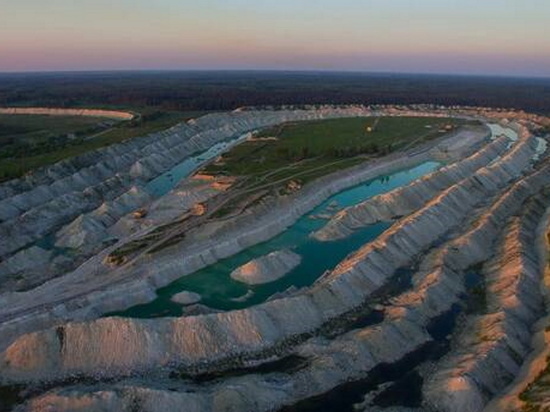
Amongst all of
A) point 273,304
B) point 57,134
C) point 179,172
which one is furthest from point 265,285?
point 57,134

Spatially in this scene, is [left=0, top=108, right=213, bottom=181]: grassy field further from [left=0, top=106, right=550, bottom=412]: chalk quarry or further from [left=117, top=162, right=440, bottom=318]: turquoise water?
[left=117, top=162, right=440, bottom=318]: turquoise water

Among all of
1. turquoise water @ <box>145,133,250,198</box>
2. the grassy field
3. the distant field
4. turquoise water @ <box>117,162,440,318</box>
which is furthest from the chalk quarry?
the distant field

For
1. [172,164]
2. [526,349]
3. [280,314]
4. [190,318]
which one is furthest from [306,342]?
[172,164]

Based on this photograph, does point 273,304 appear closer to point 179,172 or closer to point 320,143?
point 179,172

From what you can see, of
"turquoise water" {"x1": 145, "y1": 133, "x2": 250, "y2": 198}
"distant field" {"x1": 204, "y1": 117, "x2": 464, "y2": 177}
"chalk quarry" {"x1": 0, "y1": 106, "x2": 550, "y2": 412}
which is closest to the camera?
"chalk quarry" {"x1": 0, "y1": 106, "x2": 550, "y2": 412}

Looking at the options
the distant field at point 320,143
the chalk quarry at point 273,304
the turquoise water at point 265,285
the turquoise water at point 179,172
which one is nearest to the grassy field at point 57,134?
the chalk quarry at point 273,304

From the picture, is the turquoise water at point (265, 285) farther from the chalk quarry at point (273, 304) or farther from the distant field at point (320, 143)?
the distant field at point (320, 143)
